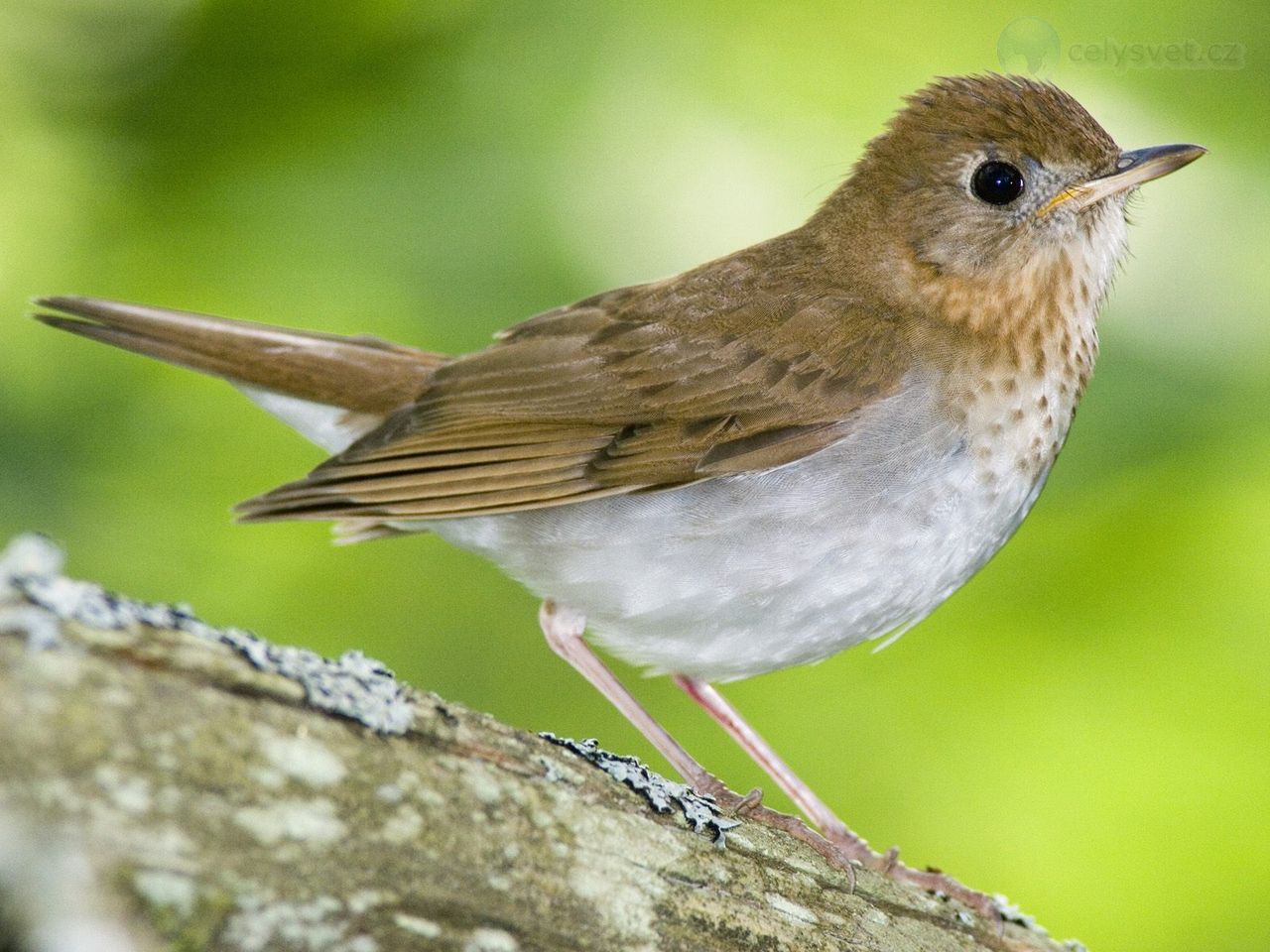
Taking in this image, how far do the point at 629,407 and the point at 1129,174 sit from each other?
1.65 m

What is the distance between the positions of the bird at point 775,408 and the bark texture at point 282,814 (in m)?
1.02

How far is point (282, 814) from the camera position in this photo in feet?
6.59

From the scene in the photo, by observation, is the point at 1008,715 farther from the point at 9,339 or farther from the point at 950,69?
the point at 9,339

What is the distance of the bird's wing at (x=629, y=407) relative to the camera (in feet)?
12.4

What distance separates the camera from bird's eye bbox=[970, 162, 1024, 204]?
4.00 meters

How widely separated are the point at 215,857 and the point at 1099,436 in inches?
128

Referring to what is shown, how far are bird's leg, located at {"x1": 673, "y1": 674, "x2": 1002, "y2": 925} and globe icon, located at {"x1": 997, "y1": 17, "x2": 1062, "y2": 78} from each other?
8.09 feet

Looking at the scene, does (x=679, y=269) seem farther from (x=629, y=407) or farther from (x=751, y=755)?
(x=751, y=755)

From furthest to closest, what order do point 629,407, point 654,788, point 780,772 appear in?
1. point 780,772
2. point 629,407
3. point 654,788

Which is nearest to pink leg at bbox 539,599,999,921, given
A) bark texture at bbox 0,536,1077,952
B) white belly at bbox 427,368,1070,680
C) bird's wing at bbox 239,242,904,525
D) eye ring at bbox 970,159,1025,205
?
white belly at bbox 427,368,1070,680

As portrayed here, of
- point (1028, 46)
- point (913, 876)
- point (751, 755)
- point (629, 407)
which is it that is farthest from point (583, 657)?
point (1028, 46)

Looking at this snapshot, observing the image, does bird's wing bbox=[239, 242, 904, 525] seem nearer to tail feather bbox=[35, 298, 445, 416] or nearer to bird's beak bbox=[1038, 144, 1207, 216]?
tail feather bbox=[35, 298, 445, 416]

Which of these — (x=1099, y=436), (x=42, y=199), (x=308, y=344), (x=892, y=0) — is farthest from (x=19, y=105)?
(x=1099, y=436)

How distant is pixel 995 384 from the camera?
3773mm
